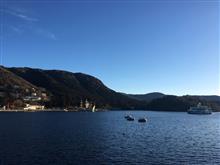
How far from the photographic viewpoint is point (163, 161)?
2511 inches

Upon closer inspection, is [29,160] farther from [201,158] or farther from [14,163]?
[201,158]

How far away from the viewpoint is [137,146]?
3241 inches

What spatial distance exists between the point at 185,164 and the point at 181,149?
1726cm

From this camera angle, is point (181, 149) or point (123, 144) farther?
point (123, 144)

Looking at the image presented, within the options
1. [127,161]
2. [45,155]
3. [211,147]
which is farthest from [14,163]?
[211,147]

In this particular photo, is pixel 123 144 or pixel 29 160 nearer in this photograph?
pixel 29 160

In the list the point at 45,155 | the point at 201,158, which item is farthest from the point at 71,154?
the point at 201,158

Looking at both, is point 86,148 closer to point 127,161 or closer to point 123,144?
point 123,144

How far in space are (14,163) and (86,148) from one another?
21.7 m

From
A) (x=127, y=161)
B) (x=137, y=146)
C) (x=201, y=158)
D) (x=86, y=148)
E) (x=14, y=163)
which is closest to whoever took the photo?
(x=14, y=163)

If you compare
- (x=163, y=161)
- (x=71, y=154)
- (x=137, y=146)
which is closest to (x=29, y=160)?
(x=71, y=154)

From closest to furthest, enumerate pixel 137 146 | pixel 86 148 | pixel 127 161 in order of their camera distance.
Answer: pixel 127 161
pixel 86 148
pixel 137 146

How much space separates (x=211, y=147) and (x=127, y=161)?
97.6 feet

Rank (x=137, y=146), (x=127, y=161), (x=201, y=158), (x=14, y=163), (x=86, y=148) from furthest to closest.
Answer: (x=137, y=146) → (x=86, y=148) → (x=201, y=158) → (x=127, y=161) → (x=14, y=163)
